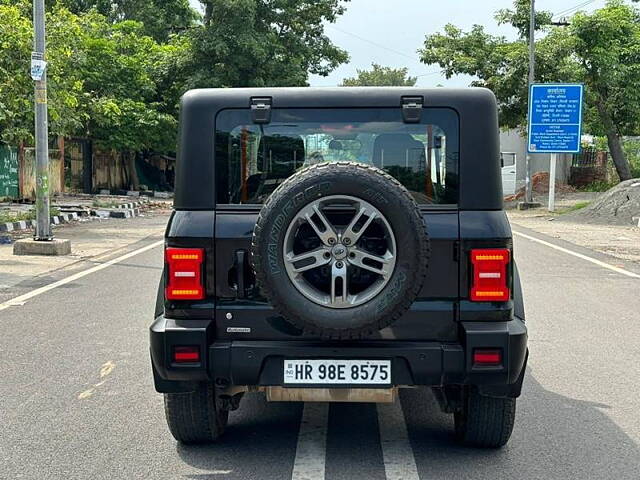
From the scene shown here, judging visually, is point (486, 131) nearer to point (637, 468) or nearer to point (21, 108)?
point (637, 468)

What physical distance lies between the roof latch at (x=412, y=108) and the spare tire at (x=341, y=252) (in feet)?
1.42

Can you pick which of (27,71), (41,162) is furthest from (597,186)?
(41,162)

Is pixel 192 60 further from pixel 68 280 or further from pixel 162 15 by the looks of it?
pixel 68 280

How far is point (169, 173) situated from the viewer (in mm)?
42438

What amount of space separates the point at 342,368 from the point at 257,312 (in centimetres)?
48

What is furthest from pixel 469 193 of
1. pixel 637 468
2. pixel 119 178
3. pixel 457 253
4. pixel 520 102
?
pixel 119 178

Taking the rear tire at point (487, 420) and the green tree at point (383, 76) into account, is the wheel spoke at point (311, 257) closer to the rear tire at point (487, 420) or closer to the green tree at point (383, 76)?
the rear tire at point (487, 420)

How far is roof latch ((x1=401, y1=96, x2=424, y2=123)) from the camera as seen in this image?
409 cm

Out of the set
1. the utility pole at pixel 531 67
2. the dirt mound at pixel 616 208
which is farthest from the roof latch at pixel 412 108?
the utility pole at pixel 531 67

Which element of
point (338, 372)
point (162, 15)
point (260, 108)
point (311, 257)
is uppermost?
point (162, 15)

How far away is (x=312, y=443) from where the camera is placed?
15.0ft

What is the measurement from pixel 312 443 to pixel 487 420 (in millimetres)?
936

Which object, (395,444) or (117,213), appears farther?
(117,213)

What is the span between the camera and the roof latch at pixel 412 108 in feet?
13.4
